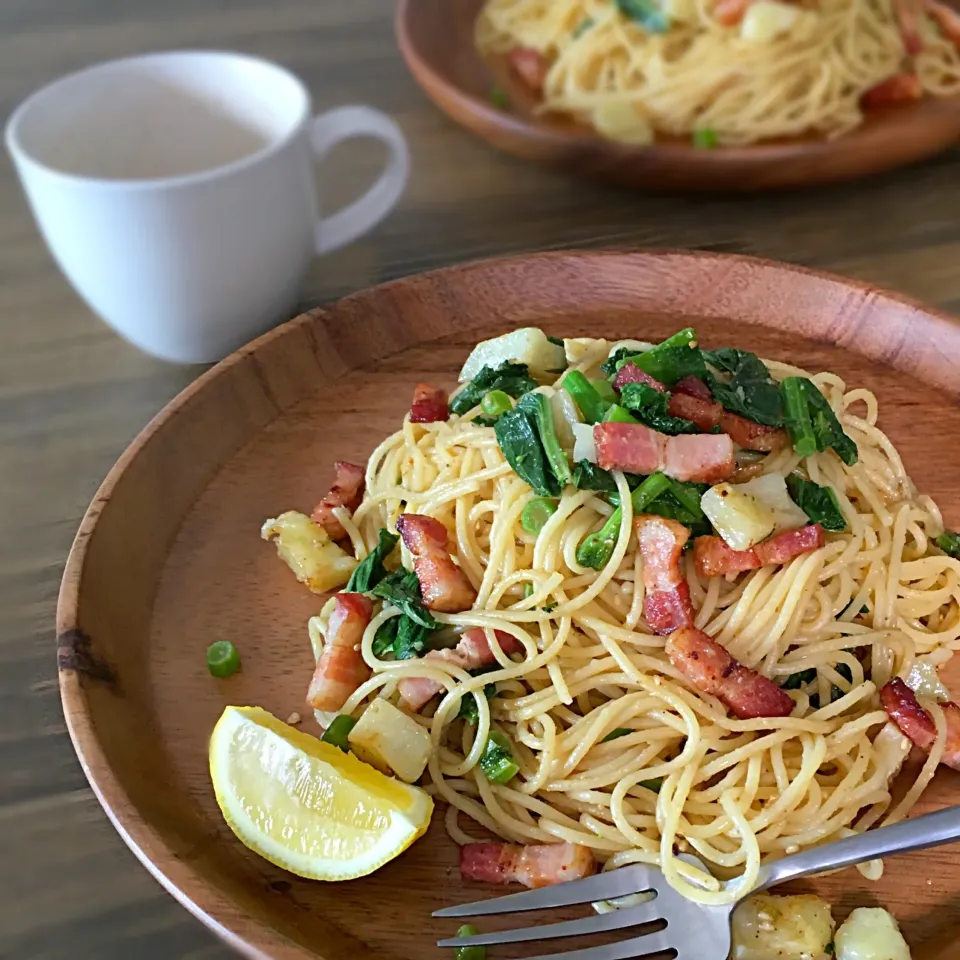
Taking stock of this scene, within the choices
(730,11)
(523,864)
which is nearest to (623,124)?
(730,11)

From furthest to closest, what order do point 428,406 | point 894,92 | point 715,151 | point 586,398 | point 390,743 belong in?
point 894,92 < point 715,151 < point 428,406 < point 586,398 < point 390,743

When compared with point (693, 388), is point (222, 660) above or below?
below

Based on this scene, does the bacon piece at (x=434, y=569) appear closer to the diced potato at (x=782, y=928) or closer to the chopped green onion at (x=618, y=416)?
the chopped green onion at (x=618, y=416)

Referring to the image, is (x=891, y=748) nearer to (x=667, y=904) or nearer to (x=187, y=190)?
(x=667, y=904)

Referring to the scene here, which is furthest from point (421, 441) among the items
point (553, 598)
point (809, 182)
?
point (809, 182)

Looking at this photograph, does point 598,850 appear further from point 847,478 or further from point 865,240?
point 865,240

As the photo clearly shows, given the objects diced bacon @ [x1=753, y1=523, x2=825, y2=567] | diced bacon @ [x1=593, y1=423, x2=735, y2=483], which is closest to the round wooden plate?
diced bacon @ [x1=753, y1=523, x2=825, y2=567]
